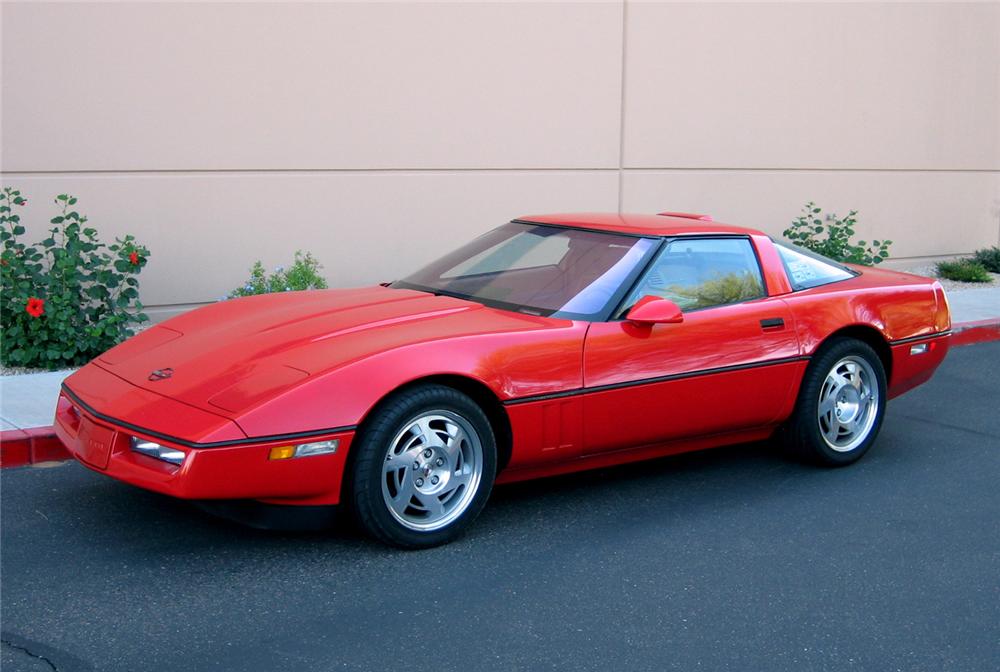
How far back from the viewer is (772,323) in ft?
18.3

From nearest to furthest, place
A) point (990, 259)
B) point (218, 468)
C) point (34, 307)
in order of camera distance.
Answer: point (218, 468) < point (34, 307) < point (990, 259)

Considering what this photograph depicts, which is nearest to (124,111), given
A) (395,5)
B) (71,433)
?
(395,5)

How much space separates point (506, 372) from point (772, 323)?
1.59 metres

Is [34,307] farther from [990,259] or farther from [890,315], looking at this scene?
[990,259]

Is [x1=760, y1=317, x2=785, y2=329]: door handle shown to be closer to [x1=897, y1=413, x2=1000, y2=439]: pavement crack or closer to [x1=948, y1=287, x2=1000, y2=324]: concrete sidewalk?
[x1=897, y1=413, x2=1000, y2=439]: pavement crack

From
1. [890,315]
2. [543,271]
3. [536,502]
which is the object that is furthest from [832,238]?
[536,502]

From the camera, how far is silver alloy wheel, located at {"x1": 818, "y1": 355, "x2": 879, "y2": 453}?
5812 mm

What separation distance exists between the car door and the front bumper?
1245 millimetres

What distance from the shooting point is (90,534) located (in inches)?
182

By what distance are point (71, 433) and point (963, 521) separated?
389 centimetres

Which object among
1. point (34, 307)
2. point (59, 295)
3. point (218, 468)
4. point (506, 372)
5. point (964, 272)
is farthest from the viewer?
point (964, 272)

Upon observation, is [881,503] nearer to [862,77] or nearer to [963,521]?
[963,521]

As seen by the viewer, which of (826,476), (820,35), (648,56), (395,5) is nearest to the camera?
(826,476)

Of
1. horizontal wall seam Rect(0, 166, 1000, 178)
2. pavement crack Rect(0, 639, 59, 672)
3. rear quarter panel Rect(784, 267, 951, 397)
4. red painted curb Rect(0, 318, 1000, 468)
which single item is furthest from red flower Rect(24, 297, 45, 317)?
rear quarter panel Rect(784, 267, 951, 397)
